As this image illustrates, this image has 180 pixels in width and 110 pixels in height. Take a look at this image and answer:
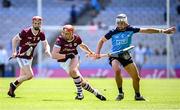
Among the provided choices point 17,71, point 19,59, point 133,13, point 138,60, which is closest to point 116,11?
point 133,13

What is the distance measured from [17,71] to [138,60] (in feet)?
24.8

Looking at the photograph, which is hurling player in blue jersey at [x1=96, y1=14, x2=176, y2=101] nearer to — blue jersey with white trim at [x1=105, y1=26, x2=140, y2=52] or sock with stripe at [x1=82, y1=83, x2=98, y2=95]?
blue jersey with white trim at [x1=105, y1=26, x2=140, y2=52]

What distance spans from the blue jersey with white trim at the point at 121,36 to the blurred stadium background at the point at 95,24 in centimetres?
2408

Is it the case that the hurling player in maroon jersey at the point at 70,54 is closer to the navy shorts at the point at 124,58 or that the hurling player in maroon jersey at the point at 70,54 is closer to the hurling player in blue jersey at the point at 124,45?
the hurling player in blue jersey at the point at 124,45

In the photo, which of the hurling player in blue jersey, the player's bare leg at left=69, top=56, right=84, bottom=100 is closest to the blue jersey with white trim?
the hurling player in blue jersey

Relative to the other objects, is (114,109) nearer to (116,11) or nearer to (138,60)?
(138,60)

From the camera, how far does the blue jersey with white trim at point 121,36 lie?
787 inches

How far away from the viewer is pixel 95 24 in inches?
1896

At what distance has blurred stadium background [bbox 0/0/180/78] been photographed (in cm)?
4497

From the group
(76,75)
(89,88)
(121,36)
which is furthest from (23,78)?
(121,36)

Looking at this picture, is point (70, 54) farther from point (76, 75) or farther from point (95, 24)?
point (95, 24)

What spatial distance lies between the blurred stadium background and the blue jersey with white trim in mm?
24080

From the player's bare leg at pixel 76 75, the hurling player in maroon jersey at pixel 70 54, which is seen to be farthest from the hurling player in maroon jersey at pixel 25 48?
the player's bare leg at pixel 76 75

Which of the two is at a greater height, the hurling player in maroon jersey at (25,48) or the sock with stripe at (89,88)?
the hurling player in maroon jersey at (25,48)
